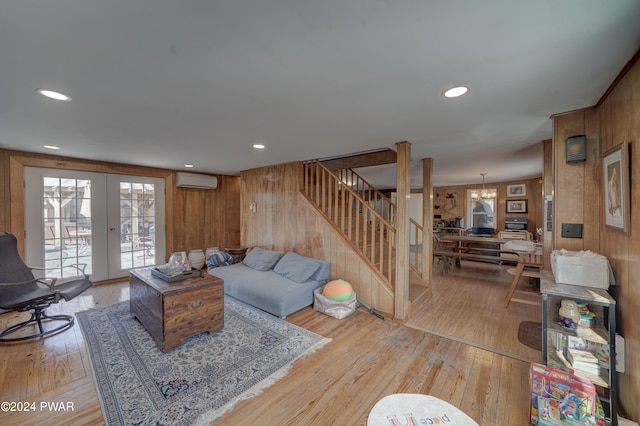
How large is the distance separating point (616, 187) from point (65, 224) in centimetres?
667

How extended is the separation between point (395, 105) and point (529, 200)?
6569mm

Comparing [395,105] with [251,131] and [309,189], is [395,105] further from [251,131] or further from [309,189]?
[309,189]

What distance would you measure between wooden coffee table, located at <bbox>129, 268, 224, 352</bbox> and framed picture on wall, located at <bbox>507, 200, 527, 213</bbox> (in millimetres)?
7455

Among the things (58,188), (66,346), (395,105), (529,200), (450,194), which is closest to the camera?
(395,105)

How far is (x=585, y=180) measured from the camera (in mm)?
2102

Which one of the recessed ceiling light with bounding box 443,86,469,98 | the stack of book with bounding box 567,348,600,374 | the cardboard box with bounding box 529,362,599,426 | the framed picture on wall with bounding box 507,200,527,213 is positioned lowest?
the cardboard box with bounding box 529,362,599,426

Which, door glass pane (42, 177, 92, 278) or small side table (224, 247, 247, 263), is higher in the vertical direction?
door glass pane (42, 177, 92, 278)

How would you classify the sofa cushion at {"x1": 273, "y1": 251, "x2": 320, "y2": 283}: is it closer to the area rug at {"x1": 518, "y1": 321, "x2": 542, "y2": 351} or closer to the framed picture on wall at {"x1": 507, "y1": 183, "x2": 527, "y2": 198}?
the area rug at {"x1": 518, "y1": 321, "x2": 542, "y2": 351}

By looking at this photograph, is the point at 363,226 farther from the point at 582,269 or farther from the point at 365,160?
the point at 582,269

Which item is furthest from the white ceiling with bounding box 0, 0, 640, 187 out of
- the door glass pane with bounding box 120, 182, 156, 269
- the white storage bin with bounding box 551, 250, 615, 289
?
the door glass pane with bounding box 120, 182, 156, 269

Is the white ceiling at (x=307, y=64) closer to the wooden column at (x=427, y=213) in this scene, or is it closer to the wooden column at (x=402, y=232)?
the wooden column at (x=402, y=232)

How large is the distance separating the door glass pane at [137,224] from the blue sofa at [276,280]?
1.78 meters

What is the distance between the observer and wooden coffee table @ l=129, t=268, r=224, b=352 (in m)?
2.38

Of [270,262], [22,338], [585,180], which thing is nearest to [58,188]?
[22,338]
